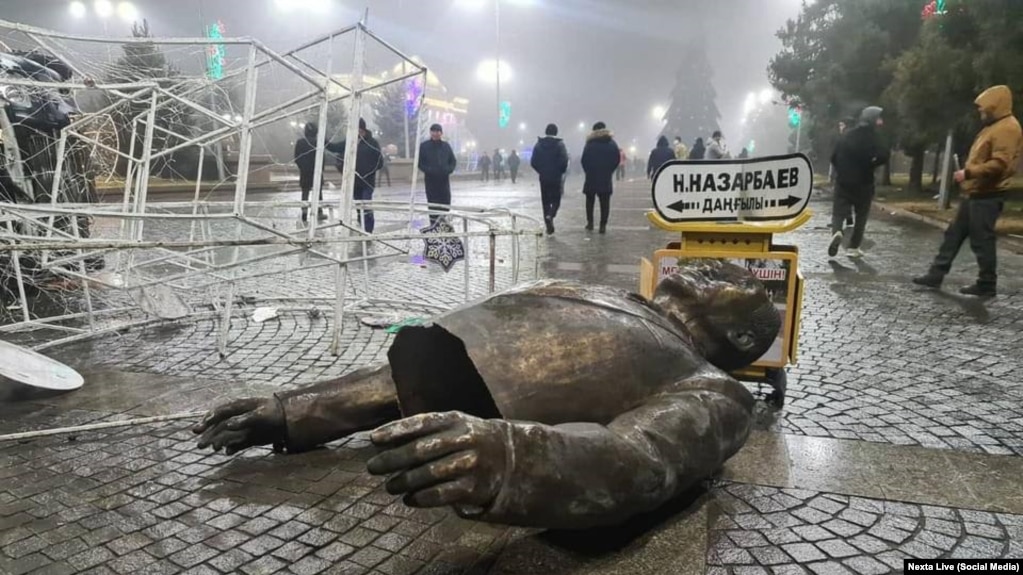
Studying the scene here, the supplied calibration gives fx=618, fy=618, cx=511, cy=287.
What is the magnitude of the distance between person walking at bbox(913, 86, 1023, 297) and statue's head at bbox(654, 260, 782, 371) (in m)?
5.17

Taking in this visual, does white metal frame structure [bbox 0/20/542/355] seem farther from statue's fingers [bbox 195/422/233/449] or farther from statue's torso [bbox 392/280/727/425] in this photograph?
statue's torso [bbox 392/280/727/425]

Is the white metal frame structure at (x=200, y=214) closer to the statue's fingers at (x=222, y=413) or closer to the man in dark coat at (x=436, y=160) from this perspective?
the statue's fingers at (x=222, y=413)

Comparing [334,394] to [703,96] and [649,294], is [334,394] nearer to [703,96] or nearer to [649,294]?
[649,294]

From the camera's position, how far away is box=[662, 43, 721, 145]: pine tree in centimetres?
8938

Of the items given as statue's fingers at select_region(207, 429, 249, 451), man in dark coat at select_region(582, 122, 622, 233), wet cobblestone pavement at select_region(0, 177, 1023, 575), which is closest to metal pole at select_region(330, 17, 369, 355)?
wet cobblestone pavement at select_region(0, 177, 1023, 575)

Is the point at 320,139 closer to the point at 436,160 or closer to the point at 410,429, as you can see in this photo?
the point at 410,429

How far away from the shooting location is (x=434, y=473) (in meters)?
1.47

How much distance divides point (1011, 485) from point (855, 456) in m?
0.57

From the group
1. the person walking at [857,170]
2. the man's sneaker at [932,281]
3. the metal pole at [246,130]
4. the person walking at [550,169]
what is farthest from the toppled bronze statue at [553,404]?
the person walking at [550,169]

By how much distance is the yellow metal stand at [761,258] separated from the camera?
335 cm

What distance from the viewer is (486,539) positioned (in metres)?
2.18

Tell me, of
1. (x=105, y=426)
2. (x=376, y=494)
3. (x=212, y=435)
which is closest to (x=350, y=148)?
(x=105, y=426)

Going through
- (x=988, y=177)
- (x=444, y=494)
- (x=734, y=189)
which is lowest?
(x=444, y=494)

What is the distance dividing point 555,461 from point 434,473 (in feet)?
1.13
